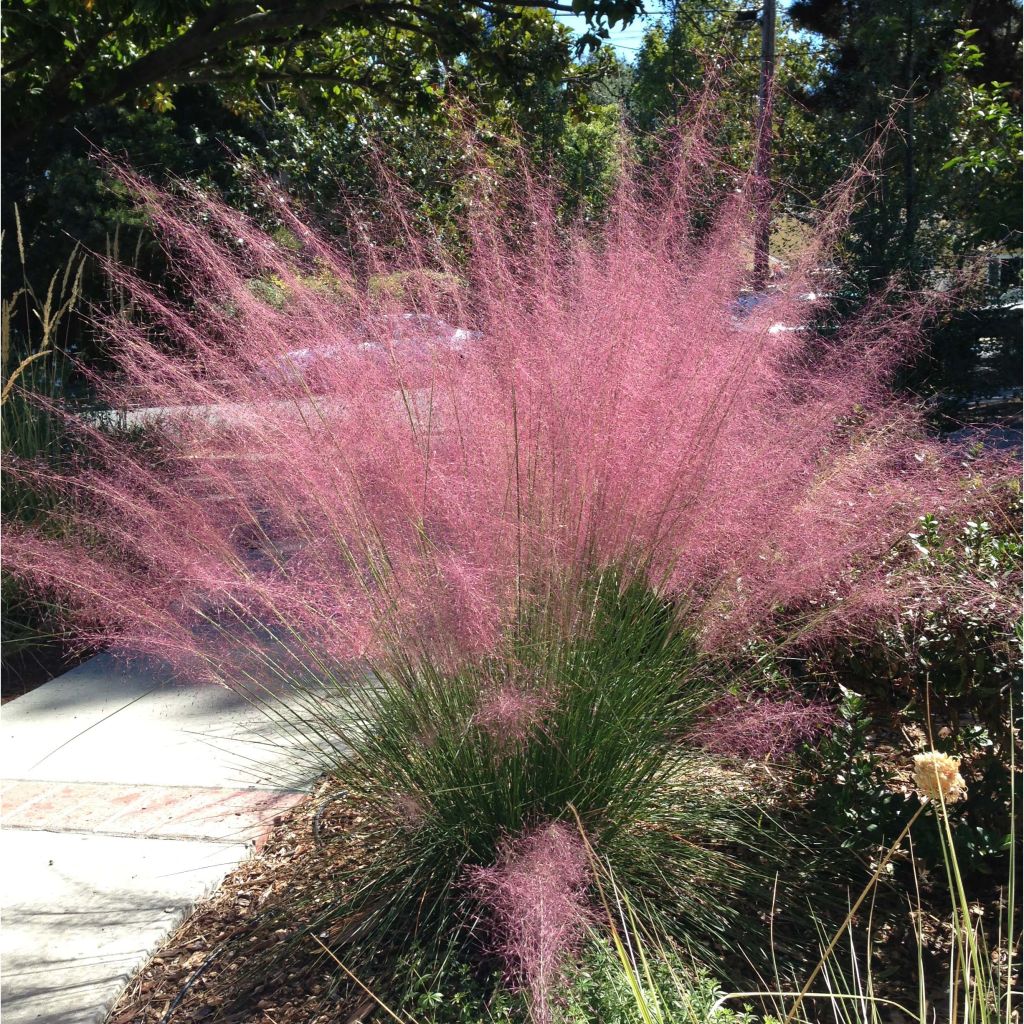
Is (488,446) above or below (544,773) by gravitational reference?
above

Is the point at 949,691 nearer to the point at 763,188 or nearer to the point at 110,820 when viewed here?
the point at 763,188

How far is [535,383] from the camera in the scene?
1996mm

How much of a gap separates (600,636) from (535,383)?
57 cm

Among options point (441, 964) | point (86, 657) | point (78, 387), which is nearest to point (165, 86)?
point (78, 387)

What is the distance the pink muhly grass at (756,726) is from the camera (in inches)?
83.4

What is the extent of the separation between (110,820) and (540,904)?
178cm

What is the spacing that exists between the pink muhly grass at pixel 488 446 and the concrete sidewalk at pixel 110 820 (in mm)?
588

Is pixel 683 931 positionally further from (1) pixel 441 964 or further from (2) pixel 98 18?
(2) pixel 98 18

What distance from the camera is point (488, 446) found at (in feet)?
6.77

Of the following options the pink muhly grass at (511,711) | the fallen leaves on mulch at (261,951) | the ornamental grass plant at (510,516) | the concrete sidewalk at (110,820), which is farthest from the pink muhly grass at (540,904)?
the concrete sidewalk at (110,820)

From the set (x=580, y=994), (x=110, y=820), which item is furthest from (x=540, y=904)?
(x=110, y=820)

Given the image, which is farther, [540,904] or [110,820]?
[110,820]

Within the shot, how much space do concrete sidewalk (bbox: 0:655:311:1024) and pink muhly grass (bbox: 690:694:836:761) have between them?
1.08m

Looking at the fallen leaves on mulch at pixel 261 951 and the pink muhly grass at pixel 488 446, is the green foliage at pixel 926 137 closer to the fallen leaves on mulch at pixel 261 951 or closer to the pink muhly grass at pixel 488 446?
the pink muhly grass at pixel 488 446
